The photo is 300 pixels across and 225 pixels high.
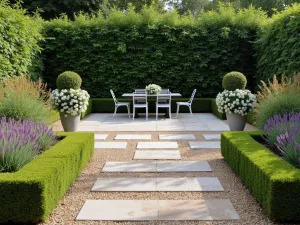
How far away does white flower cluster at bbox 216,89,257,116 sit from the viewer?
7980mm

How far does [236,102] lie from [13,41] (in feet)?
Result: 19.6

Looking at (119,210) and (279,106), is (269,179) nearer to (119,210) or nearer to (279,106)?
(119,210)

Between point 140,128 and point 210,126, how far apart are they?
1.97 m

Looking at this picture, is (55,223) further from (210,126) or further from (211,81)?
(211,81)

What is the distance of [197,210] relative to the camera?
3727mm

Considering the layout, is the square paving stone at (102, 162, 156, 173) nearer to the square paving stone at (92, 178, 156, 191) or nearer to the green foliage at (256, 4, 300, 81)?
the square paving stone at (92, 178, 156, 191)

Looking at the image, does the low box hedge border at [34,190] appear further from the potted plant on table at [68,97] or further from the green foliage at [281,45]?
the green foliage at [281,45]

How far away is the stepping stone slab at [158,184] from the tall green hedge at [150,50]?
9.30 m

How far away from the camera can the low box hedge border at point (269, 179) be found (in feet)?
11.0

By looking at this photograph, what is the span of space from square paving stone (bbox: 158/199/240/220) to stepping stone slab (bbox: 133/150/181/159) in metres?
2.15

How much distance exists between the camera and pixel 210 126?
9.82m

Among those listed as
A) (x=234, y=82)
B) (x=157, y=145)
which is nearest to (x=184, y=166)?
(x=157, y=145)

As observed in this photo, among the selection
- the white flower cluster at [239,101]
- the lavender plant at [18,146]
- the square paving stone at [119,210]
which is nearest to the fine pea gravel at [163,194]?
the square paving stone at [119,210]

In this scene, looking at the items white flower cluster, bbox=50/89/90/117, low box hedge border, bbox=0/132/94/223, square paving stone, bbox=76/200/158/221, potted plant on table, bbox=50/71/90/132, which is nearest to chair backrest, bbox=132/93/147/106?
potted plant on table, bbox=50/71/90/132
